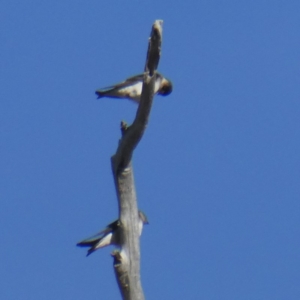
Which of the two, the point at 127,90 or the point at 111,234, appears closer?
the point at 111,234

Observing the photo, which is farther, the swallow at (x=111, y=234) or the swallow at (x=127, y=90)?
the swallow at (x=127, y=90)

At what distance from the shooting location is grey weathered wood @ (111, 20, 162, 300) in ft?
19.5

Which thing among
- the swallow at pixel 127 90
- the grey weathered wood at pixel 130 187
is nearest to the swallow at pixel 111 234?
the grey weathered wood at pixel 130 187

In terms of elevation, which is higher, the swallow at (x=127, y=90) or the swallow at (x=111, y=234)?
the swallow at (x=127, y=90)

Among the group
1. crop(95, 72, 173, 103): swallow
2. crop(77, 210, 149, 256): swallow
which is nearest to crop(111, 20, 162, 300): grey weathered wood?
crop(77, 210, 149, 256): swallow

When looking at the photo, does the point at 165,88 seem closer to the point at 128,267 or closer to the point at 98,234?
the point at 98,234

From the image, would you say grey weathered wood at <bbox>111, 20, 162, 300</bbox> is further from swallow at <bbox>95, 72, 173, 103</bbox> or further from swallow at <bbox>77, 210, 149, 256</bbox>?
swallow at <bbox>95, 72, 173, 103</bbox>

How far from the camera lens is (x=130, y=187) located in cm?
648

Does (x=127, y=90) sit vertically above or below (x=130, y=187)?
above

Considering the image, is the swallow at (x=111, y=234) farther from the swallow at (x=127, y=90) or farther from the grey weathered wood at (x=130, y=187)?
the swallow at (x=127, y=90)

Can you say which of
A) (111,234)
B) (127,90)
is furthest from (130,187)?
(127,90)

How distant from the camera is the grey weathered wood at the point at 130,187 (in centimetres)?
595

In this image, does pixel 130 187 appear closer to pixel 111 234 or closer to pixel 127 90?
pixel 111 234

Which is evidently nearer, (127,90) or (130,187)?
(130,187)
